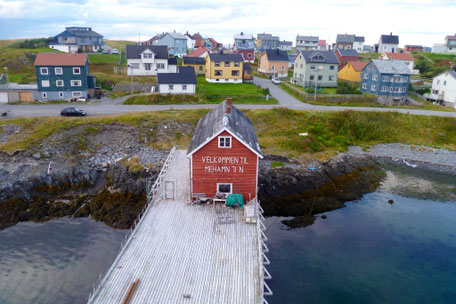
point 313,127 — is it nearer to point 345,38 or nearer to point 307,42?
point 307,42

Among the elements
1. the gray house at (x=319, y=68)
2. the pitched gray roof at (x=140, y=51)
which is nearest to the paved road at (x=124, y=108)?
the gray house at (x=319, y=68)

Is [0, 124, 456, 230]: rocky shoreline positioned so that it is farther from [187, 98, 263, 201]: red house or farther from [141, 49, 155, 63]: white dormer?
[141, 49, 155, 63]: white dormer

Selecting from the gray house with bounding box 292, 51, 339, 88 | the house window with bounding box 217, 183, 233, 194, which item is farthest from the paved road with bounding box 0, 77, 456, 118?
the house window with bounding box 217, 183, 233, 194

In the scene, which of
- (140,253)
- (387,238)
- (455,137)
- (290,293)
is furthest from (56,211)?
(455,137)

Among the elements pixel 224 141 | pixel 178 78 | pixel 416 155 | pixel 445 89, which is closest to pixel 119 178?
pixel 224 141

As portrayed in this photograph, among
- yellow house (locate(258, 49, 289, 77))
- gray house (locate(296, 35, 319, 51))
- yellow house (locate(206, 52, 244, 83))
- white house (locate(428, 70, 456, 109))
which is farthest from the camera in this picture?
gray house (locate(296, 35, 319, 51))

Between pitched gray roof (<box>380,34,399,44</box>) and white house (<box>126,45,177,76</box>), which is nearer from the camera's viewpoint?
white house (<box>126,45,177,76</box>)

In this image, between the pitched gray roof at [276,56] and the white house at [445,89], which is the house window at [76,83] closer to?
the pitched gray roof at [276,56]

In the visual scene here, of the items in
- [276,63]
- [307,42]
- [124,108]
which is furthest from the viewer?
[307,42]

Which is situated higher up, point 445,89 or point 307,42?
point 307,42
